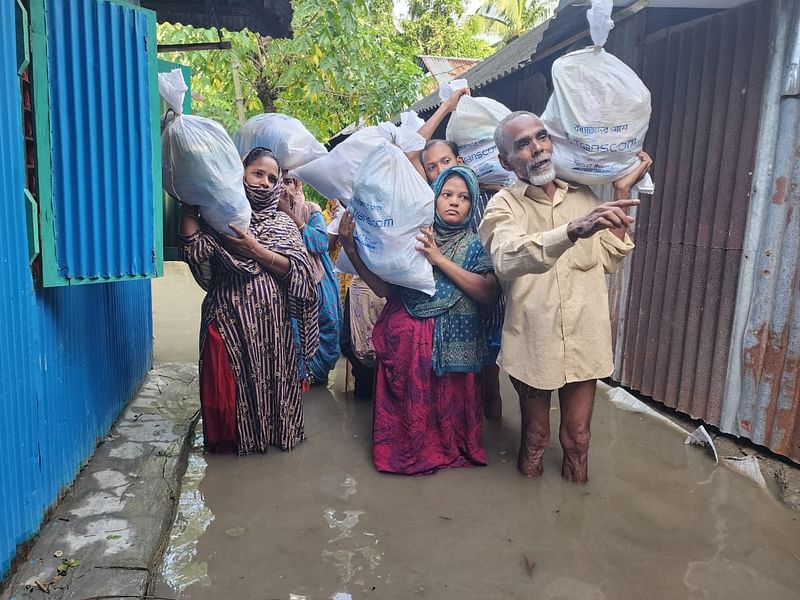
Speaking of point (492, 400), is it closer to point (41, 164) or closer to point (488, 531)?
point (488, 531)

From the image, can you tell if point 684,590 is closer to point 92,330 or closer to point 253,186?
point 253,186

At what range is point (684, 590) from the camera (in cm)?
224

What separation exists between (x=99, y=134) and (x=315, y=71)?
4924 mm

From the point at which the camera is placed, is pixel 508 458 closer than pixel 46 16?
No

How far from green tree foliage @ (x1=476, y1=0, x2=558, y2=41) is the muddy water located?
2090 centimetres

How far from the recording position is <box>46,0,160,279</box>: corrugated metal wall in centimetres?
244

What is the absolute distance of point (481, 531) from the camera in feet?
8.64

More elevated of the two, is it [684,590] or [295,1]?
[295,1]

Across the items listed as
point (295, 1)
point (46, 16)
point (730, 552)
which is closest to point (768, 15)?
point (730, 552)

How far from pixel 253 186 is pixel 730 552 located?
2.68 metres

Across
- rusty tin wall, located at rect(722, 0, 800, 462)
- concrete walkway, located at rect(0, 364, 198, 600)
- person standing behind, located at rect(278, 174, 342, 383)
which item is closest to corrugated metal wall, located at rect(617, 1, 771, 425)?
rusty tin wall, located at rect(722, 0, 800, 462)

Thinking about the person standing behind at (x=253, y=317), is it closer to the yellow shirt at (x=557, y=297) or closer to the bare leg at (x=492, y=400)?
the yellow shirt at (x=557, y=297)

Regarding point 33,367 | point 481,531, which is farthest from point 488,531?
point 33,367

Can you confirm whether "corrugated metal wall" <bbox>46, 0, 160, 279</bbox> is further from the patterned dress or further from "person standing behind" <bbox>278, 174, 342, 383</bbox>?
"person standing behind" <bbox>278, 174, 342, 383</bbox>
